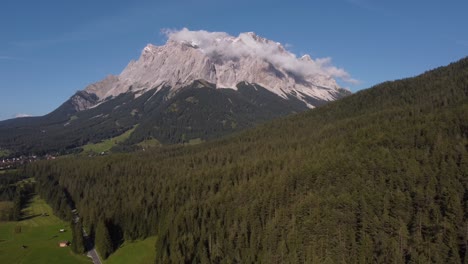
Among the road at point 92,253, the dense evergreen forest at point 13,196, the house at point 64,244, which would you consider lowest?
the road at point 92,253

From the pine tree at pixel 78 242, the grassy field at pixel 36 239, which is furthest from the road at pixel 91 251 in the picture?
the pine tree at pixel 78 242

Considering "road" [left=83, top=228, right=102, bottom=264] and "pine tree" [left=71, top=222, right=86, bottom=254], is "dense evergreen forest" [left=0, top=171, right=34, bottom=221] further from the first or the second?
"pine tree" [left=71, top=222, right=86, bottom=254]

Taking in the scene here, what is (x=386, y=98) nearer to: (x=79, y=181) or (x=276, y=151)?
(x=276, y=151)

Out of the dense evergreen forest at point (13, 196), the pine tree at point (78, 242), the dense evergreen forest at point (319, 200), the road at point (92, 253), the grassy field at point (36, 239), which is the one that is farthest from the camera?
the dense evergreen forest at point (13, 196)

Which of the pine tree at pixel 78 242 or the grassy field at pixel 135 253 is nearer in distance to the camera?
the grassy field at pixel 135 253

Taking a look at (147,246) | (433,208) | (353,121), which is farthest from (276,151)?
(433,208)

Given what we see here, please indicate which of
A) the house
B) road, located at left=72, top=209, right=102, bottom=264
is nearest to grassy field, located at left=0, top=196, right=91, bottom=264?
the house

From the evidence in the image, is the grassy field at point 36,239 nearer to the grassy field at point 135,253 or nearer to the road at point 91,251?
the road at point 91,251
